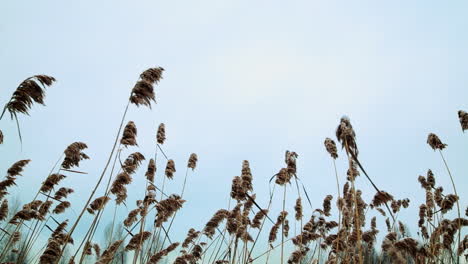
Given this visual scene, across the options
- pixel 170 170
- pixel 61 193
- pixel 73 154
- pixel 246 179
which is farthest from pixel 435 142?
pixel 61 193

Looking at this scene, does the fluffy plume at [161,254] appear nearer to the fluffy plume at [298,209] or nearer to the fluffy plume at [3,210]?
the fluffy plume at [298,209]

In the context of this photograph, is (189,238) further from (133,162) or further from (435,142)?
(435,142)

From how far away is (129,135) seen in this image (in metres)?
4.36

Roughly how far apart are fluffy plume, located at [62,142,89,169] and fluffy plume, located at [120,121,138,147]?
0.81 meters

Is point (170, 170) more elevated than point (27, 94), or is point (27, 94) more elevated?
point (170, 170)

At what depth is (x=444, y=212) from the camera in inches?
244

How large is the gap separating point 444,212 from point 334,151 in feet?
11.2

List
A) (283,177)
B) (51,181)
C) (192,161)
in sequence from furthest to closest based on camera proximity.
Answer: (192,161) → (283,177) → (51,181)

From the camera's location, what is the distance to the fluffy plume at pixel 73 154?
15.0 ft

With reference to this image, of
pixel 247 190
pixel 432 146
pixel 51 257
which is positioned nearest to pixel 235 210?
pixel 247 190

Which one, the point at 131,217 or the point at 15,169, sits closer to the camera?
the point at 15,169

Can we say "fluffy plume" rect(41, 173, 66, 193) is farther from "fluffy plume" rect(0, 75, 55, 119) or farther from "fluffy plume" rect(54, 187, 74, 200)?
"fluffy plume" rect(0, 75, 55, 119)

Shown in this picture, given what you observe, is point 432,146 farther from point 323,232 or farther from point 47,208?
point 47,208

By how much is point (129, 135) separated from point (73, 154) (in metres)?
0.94
